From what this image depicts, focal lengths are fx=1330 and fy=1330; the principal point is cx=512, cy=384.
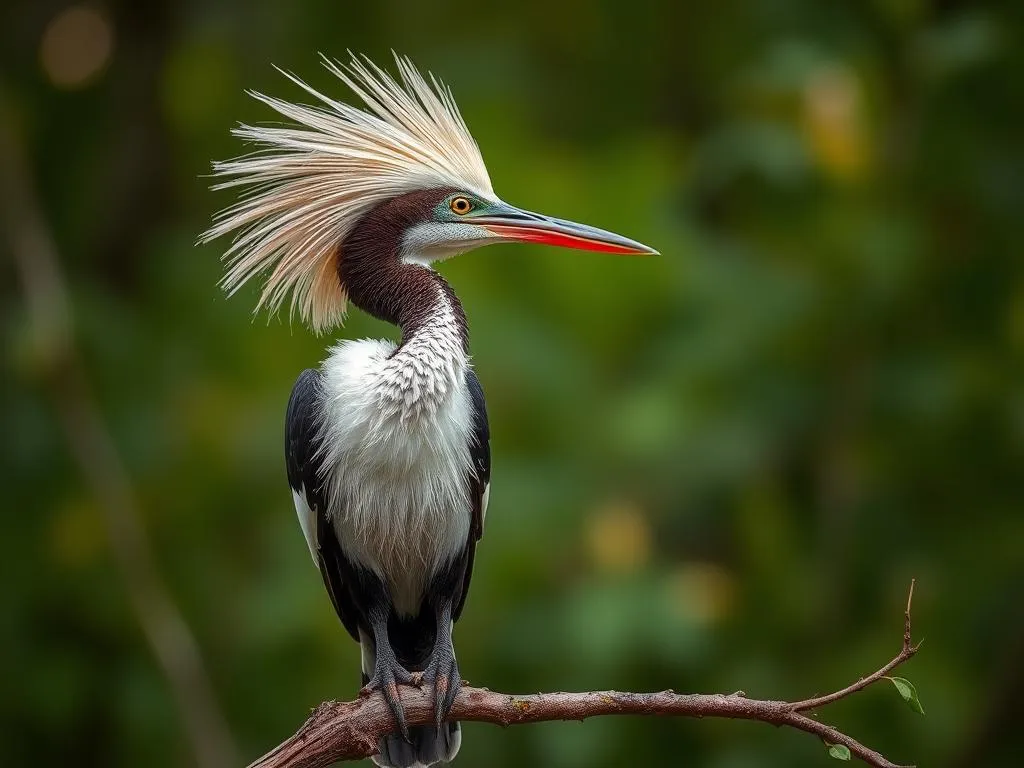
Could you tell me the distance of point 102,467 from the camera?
8.01 m

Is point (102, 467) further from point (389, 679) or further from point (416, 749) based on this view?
point (389, 679)

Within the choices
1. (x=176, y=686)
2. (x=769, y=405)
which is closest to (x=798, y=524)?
(x=769, y=405)

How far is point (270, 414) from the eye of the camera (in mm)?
7836

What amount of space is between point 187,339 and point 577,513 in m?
3.18

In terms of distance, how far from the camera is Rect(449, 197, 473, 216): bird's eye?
16.1 feet

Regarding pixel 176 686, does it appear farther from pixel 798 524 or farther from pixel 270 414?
pixel 798 524

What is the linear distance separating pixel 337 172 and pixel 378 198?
0.17 m

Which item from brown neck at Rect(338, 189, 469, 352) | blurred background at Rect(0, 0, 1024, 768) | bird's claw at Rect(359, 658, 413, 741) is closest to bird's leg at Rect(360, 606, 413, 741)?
bird's claw at Rect(359, 658, 413, 741)

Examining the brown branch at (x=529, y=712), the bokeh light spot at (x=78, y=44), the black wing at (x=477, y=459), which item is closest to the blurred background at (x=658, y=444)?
the bokeh light spot at (x=78, y=44)

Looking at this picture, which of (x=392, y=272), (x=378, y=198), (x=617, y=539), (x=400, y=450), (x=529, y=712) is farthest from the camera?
(x=617, y=539)

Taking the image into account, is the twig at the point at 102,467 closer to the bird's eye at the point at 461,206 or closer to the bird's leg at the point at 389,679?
the bird's leg at the point at 389,679

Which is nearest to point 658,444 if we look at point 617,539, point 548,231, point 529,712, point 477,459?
point 617,539

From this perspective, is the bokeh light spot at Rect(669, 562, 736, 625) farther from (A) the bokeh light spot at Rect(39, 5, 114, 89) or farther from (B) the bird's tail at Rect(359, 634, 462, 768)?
(A) the bokeh light spot at Rect(39, 5, 114, 89)

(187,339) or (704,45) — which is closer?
(187,339)
